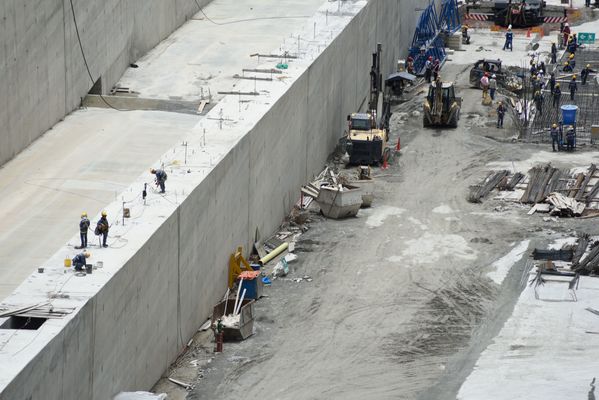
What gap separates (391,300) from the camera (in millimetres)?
39031

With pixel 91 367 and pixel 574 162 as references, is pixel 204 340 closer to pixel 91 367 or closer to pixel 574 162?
pixel 91 367

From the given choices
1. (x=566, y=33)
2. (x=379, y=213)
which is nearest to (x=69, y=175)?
(x=379, y=213)

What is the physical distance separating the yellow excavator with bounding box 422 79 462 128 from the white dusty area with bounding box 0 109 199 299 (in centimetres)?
1200

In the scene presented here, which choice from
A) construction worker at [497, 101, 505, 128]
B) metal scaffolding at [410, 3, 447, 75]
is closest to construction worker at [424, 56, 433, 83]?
metal scaffolding at [410, 3, 447, 75]

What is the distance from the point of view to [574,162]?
52656mm

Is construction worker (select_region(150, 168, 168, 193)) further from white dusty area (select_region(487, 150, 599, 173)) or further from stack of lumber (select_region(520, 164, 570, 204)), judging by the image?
white dusty area (select_region(487, 150, 599, 173))

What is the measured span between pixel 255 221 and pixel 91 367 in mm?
13726

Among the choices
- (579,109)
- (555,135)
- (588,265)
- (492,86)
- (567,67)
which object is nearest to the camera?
(588,265)

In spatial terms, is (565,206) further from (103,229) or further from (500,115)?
(103,229)

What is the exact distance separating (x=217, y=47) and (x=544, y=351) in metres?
26.8

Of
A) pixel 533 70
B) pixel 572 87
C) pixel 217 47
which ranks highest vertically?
pixel 217 47

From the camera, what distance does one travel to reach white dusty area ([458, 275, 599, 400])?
33062 mm

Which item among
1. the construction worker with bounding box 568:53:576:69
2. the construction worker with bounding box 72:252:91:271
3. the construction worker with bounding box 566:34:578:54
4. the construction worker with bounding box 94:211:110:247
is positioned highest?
the construction worker with bounding box 566:34:578:54

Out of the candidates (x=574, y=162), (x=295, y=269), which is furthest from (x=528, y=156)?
(x=295, y=269)
